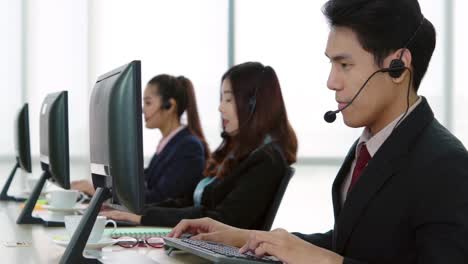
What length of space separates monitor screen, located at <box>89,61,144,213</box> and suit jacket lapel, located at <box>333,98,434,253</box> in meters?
0.42

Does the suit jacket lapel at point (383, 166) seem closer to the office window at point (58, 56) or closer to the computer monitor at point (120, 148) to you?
the computer monitor at point (120, 148)

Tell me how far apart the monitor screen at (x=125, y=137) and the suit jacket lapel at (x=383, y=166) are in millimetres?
425

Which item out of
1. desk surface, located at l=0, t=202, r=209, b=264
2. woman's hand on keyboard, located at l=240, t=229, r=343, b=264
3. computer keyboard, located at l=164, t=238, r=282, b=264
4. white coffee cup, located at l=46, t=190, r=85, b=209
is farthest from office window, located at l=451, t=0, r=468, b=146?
woman's hand on keyboard, located at l=240, t=229, r=343, b=264

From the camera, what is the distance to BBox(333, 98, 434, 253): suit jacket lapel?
4.36 ft

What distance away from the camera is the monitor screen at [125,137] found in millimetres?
1278

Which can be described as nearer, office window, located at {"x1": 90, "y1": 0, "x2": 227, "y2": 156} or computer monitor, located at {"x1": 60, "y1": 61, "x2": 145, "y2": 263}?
computer monitor, located at {"x1": 60, "y1": 61, "x2": 145, "y2": 263}

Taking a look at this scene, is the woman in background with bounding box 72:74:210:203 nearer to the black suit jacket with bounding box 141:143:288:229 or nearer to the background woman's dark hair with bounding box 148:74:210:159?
the background woman's dark hair with bounding box 148:74:210:159

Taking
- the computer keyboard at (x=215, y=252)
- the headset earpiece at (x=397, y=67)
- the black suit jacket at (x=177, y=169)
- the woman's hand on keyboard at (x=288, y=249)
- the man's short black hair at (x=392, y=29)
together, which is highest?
the man's short black hair at (x=392, y=29)

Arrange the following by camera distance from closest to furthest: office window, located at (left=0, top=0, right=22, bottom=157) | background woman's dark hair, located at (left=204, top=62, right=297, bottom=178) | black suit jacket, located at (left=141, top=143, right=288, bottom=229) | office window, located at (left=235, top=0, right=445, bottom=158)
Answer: black suit jacket, located at (left=141, top=143, right=288, bottom=229)
background woman's dark hair, located at (left=204, top=62, right=297, bottom=178)
office window, located at (left=0, top=0, right=22, bottom=157)
office window, located at (left=235, top=0, right=445, bottom=158)

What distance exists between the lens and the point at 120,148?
1.30 meters

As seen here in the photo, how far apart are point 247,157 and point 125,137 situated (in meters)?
1.07

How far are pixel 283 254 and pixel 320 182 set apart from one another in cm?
342

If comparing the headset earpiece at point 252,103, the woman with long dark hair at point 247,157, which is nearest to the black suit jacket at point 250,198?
the woman with long dark hair at point 247,157

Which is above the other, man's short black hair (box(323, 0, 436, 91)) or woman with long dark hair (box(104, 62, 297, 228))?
man's short black hair (box(323, 0, 436, 91))
